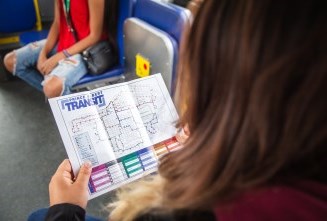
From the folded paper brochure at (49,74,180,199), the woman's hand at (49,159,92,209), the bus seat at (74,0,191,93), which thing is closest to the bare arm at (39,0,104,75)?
the bus seat at (74,0,191,93)

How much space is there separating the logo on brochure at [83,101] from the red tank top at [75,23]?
2.85ft

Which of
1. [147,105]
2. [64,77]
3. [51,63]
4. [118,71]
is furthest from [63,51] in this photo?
[147,105]

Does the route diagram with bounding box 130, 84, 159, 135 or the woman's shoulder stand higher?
the woman's shoulder

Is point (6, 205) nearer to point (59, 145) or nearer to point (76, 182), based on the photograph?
point (59, 145)

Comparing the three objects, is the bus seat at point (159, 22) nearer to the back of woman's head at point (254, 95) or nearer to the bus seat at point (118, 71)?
the bus seat at point (118, 71)

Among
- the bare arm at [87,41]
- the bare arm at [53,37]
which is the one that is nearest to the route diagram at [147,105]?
the bare arm at [87,41]

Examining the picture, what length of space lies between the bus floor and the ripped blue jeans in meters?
0.27

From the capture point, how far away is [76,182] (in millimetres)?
747

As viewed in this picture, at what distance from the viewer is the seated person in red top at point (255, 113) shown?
34cm

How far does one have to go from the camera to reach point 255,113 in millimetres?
372

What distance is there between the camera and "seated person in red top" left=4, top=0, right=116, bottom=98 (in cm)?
151

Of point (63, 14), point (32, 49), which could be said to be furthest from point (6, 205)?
point (63, 14)

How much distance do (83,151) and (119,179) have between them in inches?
4.7

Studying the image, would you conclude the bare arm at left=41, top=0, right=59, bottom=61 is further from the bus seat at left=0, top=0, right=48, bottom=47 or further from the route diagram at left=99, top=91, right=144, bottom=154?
the route diagram at left=99, top=91, right=144, bottom=154
